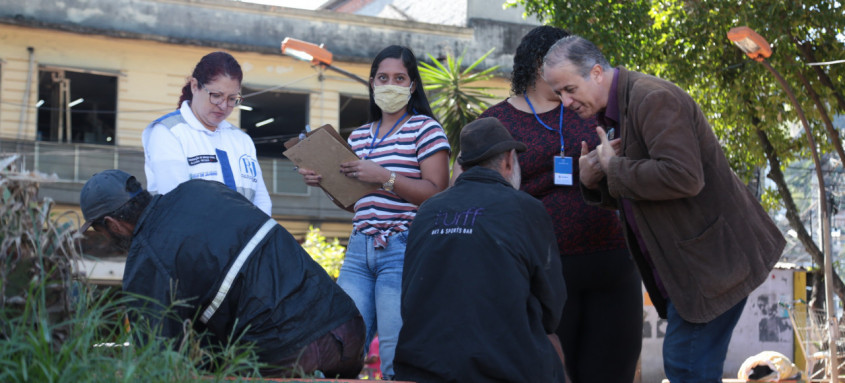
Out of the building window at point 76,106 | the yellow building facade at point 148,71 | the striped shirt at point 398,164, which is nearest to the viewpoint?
the striped shirt at point 398,164

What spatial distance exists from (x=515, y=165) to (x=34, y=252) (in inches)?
80.8

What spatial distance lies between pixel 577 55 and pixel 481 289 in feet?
3.67

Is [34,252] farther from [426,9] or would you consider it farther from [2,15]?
[426,9]

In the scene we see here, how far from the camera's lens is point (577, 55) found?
4.00 m

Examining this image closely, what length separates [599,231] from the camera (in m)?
4.47

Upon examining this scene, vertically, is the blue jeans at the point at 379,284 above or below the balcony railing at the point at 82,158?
above

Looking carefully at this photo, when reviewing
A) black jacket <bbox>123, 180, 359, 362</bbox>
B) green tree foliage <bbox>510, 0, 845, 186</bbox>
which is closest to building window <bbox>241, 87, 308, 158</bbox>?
green tree foliage <bbox>510, 0, 845, 186</bbox>

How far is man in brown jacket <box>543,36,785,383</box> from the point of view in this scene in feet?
12.0

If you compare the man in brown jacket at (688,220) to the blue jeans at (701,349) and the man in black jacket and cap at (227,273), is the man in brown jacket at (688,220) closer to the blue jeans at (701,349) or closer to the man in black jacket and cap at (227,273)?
the blue jeans at (701,349)

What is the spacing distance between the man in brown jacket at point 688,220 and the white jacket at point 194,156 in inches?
68.7

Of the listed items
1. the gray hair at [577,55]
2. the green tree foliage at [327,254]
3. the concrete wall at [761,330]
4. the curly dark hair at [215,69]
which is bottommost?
the concrete wall at [761,330]

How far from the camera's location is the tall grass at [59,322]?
235 cm

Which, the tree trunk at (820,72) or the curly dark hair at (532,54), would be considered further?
the tree trunk at (820,72)

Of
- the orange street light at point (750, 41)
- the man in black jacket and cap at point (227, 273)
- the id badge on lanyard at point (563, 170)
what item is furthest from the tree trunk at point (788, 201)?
the man in black jacket and cap at point (227, 273)
